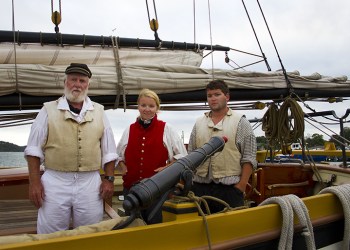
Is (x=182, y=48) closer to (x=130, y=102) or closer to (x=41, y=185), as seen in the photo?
(x=130, y=102)

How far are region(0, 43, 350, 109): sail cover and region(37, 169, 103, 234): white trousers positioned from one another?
146 centimetres

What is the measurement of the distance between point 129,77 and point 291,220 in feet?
7.66

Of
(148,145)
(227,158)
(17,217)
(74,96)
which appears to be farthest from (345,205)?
(17,217)

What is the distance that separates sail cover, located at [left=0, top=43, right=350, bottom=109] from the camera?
12.1ft

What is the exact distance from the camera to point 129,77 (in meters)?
4.15

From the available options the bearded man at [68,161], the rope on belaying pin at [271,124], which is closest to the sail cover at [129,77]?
the rope on belaying pin at [271,124]

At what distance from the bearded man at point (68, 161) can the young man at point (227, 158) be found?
86 centimetres

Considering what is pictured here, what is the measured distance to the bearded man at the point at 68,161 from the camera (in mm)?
2432

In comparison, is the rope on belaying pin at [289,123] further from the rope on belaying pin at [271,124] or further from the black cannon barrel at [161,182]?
the black cannon barrel at [161,182]

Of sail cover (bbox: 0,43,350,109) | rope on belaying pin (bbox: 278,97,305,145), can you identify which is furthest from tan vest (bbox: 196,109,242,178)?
rope on belaying pin (bbox: 278,97,305,145)

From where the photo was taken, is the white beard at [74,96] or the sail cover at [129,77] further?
the sail cover at [129,77]

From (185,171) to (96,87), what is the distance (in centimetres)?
206

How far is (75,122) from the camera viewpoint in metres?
2.54

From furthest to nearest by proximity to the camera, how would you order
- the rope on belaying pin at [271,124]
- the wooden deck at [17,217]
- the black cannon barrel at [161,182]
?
the rope on belaying pin at [271,124] < the wooden deck at [17,217] < the black cannon barrel at [161,182]
